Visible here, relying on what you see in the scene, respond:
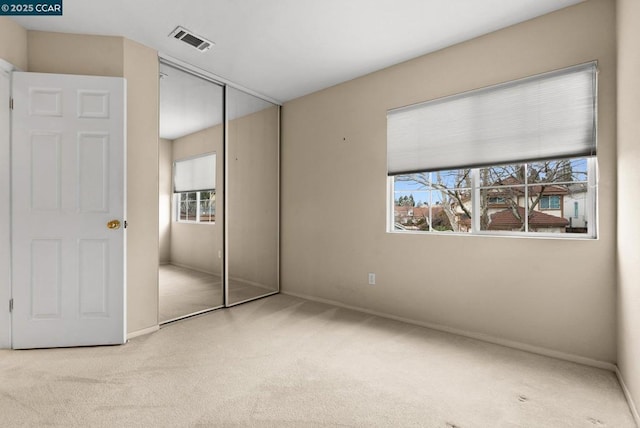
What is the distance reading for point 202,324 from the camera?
128 inches

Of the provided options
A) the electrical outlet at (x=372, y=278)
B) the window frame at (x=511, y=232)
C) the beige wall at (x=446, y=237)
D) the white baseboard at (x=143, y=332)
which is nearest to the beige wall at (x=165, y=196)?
the white baseboard at (x=143, y=332)

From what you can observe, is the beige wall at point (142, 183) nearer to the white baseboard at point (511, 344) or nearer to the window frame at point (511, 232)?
the white baseboard at point (511, 344)

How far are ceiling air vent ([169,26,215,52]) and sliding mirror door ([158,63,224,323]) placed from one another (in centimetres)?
46

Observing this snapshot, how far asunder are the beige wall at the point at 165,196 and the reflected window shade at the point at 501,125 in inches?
91.4

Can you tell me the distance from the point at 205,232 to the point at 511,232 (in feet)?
10.3

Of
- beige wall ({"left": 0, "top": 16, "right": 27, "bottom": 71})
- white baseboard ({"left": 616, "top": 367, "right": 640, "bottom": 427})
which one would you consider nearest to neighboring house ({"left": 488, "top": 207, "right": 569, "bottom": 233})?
white baseboard ({"left": 616, "top": 367, "right": 640, "bottom": 427})

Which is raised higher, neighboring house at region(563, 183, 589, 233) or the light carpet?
neighboring house at region(563, 183, 589, 233)

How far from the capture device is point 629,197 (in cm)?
195

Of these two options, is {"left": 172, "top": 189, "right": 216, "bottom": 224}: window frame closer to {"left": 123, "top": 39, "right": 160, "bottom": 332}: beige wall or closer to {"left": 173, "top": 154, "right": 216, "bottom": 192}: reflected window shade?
{"left": 173, "top": 154, "right": 216, "bottom": 192}: reflected window shade

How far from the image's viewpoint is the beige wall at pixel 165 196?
3.27m

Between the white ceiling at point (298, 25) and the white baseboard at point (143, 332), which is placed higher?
the white ceiling at point (298, 25)

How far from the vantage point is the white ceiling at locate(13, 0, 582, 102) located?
2.45m

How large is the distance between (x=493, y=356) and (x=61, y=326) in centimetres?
348

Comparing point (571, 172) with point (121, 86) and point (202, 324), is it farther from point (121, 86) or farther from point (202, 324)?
point (121, 86)
